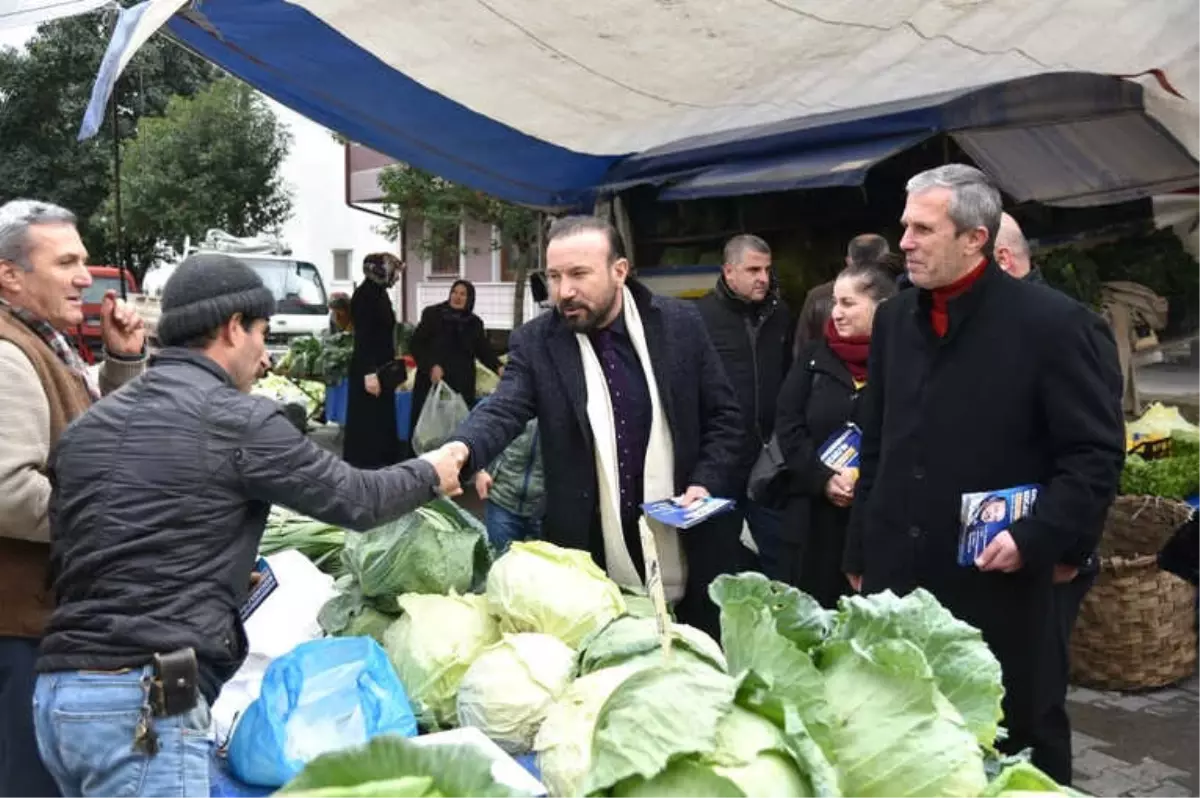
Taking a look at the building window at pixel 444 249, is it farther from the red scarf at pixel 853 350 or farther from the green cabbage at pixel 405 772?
the green cabbage at pixel 405 772

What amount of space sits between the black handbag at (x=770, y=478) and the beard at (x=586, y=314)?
95cm

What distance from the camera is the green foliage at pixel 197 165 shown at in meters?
27.1

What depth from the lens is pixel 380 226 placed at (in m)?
27.4

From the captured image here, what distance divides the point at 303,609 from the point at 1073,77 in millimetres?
4635

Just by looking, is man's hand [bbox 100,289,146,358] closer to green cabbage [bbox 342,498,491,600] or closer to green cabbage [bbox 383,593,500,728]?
green cabbage [bbox 342,498,491,600]

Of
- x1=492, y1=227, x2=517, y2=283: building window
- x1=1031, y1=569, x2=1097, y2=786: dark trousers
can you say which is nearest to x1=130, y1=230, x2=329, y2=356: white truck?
x1=492, y1=227, x2=517, y2=283: building window

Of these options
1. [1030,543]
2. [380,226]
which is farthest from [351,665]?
[380,226]

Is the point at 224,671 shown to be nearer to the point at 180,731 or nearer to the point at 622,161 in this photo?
the point at 180,731

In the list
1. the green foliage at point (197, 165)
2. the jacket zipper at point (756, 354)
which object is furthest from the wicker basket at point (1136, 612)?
the green foliage at point (197, 165)

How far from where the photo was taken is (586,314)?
3184 mm

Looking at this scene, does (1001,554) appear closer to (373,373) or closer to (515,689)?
(515,689)

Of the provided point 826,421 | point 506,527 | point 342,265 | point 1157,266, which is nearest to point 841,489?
point 826,421

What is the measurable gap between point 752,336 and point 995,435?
6.90 ft

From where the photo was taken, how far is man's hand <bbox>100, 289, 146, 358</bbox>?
3162 mm
